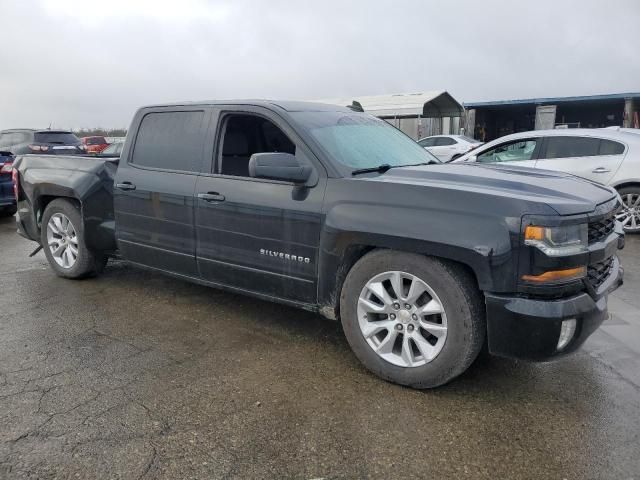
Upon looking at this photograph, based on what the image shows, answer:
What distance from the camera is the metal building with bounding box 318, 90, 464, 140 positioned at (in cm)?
2538

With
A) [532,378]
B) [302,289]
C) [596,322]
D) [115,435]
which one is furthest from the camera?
[302,289]

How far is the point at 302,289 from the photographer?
3689 mm

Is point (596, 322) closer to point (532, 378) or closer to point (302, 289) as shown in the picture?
point (532, 378)

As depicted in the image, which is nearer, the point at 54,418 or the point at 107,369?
the point at 54,418

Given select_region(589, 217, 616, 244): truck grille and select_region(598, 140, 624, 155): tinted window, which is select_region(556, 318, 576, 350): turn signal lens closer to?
select_region(589, 217, 616, 244): truck grille

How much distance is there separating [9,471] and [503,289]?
103 inches

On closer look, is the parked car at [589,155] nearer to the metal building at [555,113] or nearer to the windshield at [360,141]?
the windshield at [360,141]

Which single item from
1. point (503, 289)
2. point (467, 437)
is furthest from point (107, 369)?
point (503, 289)

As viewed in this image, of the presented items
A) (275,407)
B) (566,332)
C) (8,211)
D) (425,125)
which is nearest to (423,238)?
(566,332)

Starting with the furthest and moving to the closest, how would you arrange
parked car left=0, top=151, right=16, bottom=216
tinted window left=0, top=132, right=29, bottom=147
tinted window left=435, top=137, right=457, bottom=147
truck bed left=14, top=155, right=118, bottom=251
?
tinted window left=435, top=137, right=457, bottom=147 < tinted window left=0, top=132, right=29, bottom=147 < parked car left=0, top=151, right=16, bottom=216 < truck bed left=14, top=155, right=118, bottom=251

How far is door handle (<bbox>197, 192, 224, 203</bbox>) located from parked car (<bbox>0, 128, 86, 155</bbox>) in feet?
44.6

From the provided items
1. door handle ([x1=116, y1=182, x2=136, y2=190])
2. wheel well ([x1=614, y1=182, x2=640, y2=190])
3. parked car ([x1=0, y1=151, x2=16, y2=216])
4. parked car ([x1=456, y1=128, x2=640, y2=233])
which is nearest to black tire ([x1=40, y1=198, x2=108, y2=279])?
door handle ([x1=116, y1=182, x2=136, y2=190])

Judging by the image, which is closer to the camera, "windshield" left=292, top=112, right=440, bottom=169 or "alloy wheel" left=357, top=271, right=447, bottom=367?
"alloy wheel" left=357, top=271, right=447, bottom=367

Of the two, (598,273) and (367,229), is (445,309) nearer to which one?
(367,229)
